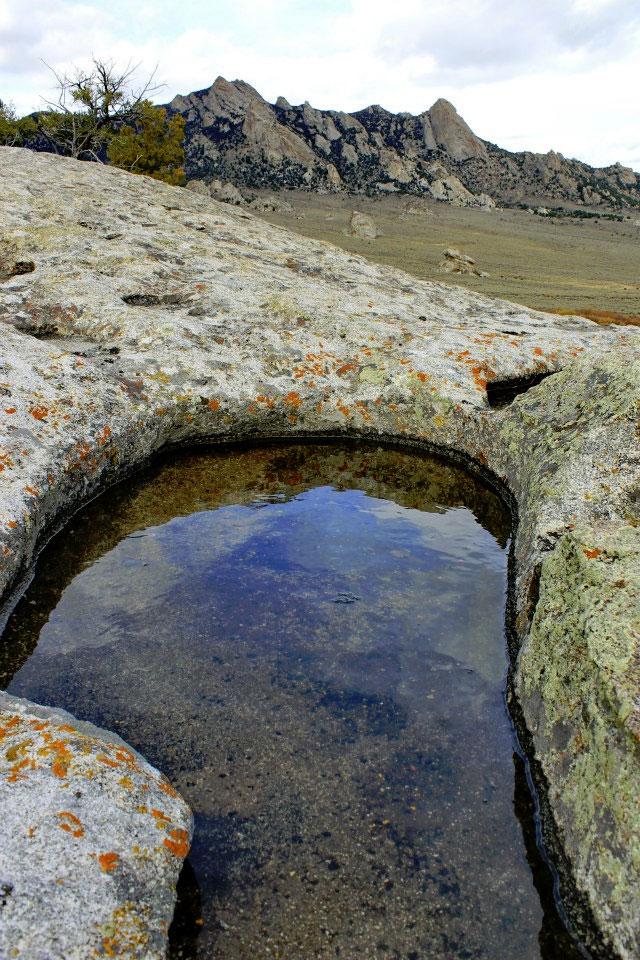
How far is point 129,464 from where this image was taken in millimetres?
9930

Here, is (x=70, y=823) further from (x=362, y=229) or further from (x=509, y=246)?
(x=509, y=246)

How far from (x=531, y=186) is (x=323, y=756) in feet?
565

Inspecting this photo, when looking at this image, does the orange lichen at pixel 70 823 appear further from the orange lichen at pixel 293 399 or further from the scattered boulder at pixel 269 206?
the scattered boulder at pixel 269 206

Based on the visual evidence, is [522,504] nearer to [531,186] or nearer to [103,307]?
[103,307]

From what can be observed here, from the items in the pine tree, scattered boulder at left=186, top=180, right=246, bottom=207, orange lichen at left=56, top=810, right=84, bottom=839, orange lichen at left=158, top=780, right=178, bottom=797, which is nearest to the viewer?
orange lichen at left=56, top=810, right=84, bottom=839

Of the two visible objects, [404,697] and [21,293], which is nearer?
[404,697]

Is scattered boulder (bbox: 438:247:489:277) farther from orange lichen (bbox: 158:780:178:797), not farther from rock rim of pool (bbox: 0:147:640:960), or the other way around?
orange lichen (bbox: 158:780:178:797)

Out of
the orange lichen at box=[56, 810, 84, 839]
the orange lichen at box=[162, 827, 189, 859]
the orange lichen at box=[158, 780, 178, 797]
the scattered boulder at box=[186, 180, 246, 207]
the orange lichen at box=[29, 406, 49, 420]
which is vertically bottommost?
the orange lichen at box=[162, 827, 189, 859]

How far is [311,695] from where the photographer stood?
579 centimetres

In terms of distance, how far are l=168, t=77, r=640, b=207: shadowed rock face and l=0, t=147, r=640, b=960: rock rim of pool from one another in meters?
109

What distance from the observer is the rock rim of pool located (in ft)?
12.6

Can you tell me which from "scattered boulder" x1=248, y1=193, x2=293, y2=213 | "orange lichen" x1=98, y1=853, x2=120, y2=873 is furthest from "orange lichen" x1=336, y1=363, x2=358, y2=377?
"scattered boulder" x1=248, y1=193, x2=293, y2=213

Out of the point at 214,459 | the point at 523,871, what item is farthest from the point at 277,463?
the point at 523,871

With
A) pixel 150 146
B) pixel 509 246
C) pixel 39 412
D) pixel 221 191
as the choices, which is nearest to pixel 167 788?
pixel 39 412
